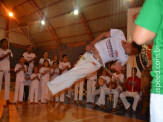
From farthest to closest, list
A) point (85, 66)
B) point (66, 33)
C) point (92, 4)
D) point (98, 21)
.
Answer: point (66, 33) → point (98, 21) → point (92, 4) → point (85, 66)

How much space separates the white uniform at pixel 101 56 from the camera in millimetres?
2523

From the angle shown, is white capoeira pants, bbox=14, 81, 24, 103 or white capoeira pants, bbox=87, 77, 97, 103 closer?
white capoeira pants, bbox=14, 81, 24, 103

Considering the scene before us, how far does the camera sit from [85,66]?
8.55 ft

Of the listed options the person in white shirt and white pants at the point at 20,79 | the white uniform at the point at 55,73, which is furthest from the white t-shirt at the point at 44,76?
the person in white shirt and white pants at the point at 20,79

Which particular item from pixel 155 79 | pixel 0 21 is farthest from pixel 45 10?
pixel 155 79

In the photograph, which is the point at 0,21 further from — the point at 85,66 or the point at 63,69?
the point at 85,66

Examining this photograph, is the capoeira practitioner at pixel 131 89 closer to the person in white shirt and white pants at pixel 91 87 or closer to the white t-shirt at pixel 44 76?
the person in white shirt and white pants at pixel 91 87

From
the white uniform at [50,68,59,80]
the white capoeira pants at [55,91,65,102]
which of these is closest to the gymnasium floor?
the white capoeira pants at [55,91,65,102]

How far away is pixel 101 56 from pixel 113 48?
0.78 ft

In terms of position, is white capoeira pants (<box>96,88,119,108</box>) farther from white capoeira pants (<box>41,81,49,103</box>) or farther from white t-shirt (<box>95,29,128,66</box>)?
white t-shirt (<box>95,29,128,66</box>)

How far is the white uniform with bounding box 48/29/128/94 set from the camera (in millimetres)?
2523

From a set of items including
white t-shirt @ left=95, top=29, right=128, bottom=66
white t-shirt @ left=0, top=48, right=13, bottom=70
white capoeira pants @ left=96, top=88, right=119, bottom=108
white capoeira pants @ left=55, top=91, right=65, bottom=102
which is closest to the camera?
white t-shirt @ left=95, top=29, right=128, bottom=66

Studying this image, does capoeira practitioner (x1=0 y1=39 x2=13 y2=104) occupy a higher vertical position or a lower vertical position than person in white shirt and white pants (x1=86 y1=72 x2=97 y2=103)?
higher

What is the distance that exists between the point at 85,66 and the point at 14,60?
1191 cm
